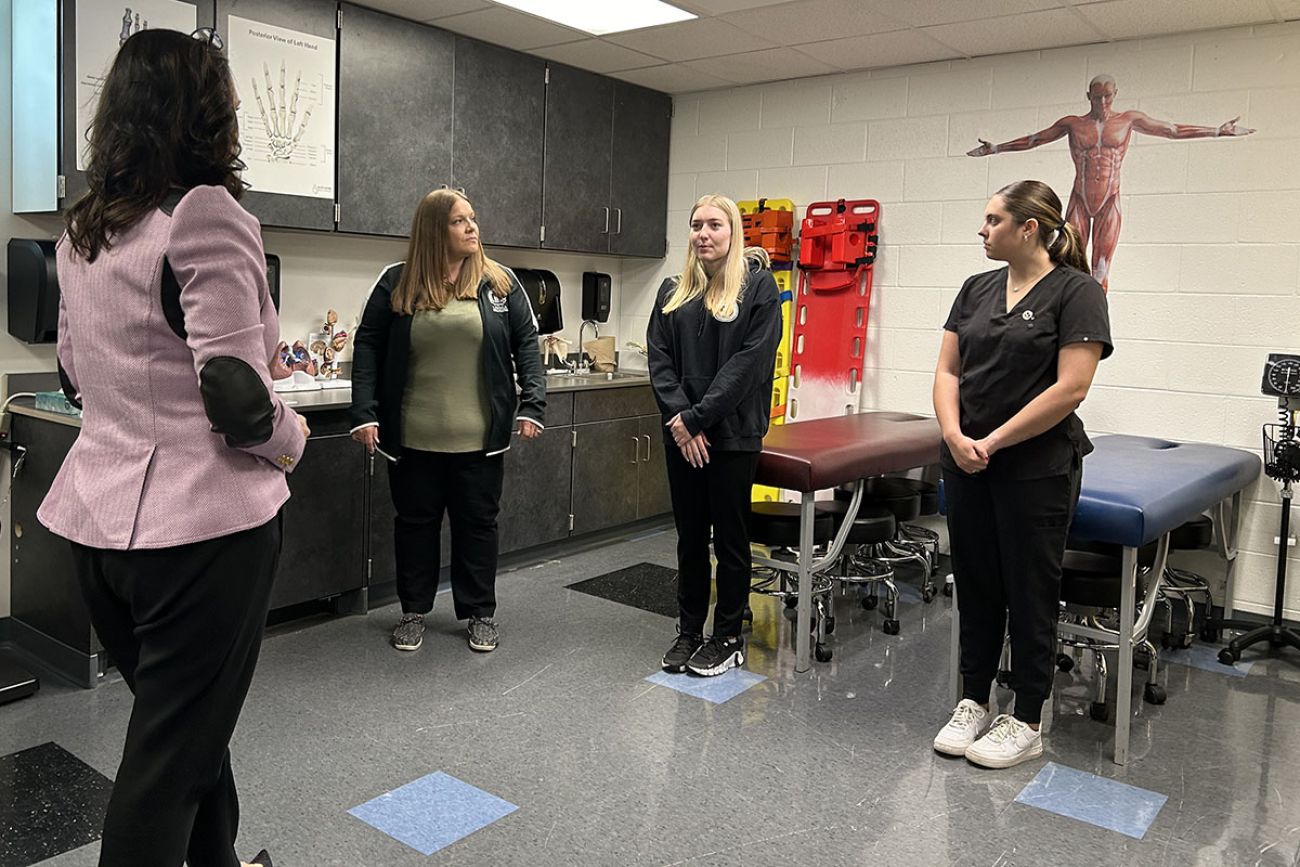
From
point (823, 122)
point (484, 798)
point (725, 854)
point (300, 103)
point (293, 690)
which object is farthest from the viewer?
point (823, 122)

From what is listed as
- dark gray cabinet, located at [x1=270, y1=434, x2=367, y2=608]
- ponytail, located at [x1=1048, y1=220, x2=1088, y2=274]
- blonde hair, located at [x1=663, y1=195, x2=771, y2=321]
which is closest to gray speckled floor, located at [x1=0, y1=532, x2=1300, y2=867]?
dark gray cabinet, located at [x1=270, y1=434, x2=367, y2=608]

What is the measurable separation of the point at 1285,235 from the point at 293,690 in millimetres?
3945

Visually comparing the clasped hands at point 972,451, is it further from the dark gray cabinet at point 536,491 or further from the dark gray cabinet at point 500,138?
the dark gray cabinet at point 500,138


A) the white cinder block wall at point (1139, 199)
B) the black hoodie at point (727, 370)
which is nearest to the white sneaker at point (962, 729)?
the black hoodie at point (727, 370)

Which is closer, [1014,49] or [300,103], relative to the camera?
[300,103]

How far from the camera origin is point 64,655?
3.26 metres

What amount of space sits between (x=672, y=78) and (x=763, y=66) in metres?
0.55

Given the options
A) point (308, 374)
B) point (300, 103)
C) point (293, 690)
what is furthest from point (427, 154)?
point (293, 690)

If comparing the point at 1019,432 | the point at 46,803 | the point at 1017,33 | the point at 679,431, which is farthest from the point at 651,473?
the point at 46,803

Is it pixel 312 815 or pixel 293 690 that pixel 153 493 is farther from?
pixel 293 690

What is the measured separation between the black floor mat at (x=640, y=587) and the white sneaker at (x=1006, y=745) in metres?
1.47

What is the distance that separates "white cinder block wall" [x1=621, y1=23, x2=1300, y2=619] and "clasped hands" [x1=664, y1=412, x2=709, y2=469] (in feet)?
6.82

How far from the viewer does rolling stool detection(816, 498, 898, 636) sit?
3814mm

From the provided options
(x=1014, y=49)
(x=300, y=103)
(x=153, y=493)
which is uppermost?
(x=1014, y=49)
